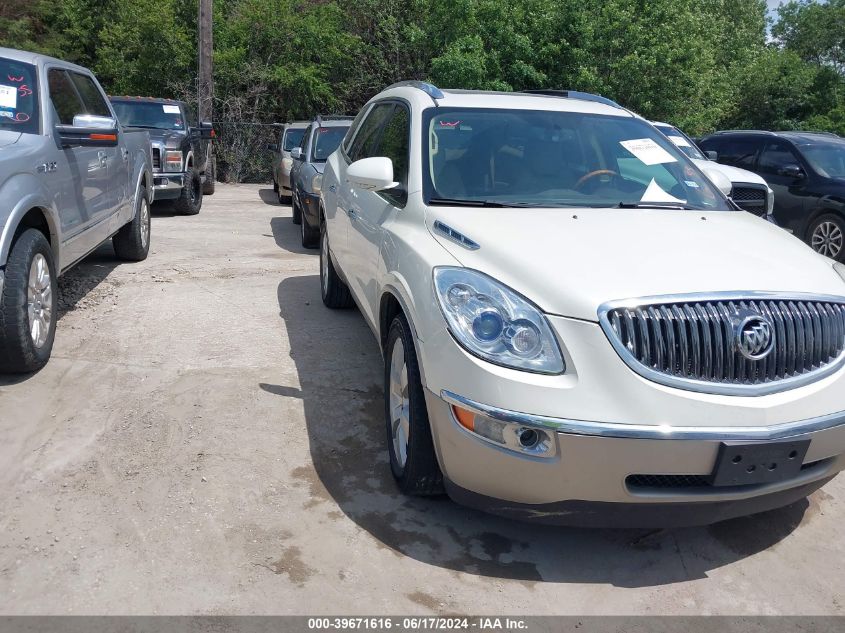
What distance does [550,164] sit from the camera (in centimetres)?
428

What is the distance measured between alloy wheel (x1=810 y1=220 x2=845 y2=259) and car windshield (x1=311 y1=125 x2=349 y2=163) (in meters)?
6.08

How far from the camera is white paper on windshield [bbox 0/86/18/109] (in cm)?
523

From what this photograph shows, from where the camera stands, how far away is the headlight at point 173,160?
1138 cm

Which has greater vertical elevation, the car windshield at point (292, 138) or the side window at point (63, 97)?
the side window at point (63, 97)

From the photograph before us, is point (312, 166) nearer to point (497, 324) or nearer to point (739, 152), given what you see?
point (739, 152)

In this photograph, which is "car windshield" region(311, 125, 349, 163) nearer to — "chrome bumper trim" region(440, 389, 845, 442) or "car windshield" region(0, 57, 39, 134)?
"car windshield" region(0, 57, 39, 134)

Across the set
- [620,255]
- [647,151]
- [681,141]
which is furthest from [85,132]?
[681,141]

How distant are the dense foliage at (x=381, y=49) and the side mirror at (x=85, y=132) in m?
12.3

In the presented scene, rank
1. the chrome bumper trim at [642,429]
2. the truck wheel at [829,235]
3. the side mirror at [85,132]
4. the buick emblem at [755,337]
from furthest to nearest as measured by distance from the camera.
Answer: the truck wheel at [829,235] < the side mirror at [85,132] < the buick emblem at [755,337] < the chrome bumper trim at [642,429]

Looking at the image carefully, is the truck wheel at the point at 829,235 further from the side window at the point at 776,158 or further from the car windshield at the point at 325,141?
the car windshield at the point at 325,141

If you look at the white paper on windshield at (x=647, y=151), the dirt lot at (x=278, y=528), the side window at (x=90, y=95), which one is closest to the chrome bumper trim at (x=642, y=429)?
the dirt lot at (x=278, y=528)

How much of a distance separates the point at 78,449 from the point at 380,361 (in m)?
2.09

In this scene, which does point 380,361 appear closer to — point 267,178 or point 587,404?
point 587,404

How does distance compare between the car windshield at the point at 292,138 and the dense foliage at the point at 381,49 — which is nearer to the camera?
the car windshield at the point at 292,138
